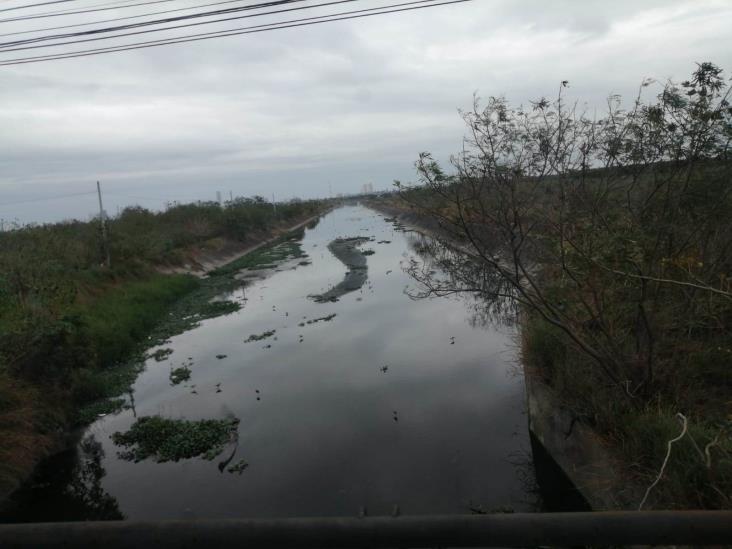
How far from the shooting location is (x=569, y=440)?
26.3 ft

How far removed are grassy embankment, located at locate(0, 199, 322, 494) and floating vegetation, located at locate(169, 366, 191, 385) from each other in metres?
1.17

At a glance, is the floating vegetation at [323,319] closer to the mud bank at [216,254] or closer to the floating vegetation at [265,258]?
the mud bank at [216,254]

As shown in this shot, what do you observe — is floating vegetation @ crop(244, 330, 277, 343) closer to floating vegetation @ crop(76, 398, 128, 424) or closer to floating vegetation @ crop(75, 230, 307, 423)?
floating vegetation @ crop(75, 230, 307, 423)

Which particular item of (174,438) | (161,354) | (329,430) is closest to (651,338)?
(329,430)

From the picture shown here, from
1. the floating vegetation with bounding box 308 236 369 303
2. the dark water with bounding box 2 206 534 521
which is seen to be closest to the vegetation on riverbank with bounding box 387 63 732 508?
the dark water with bounding box 2 206 534 521

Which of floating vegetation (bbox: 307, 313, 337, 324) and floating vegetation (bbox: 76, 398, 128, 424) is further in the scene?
floating vegetation (bbox: 307, 313, 337, 324)

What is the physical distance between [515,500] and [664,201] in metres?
5.35

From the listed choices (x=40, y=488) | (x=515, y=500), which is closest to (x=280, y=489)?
(x=515, y=500)

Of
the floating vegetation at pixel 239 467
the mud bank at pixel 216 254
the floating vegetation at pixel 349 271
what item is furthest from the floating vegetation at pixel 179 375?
the mud bank at pixel 216 254

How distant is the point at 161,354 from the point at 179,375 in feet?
8.11

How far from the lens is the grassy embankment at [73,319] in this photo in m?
9.57

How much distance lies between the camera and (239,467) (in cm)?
946

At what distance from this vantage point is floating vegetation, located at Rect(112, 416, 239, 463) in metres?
10.0

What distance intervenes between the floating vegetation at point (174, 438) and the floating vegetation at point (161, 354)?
5.23 metres
